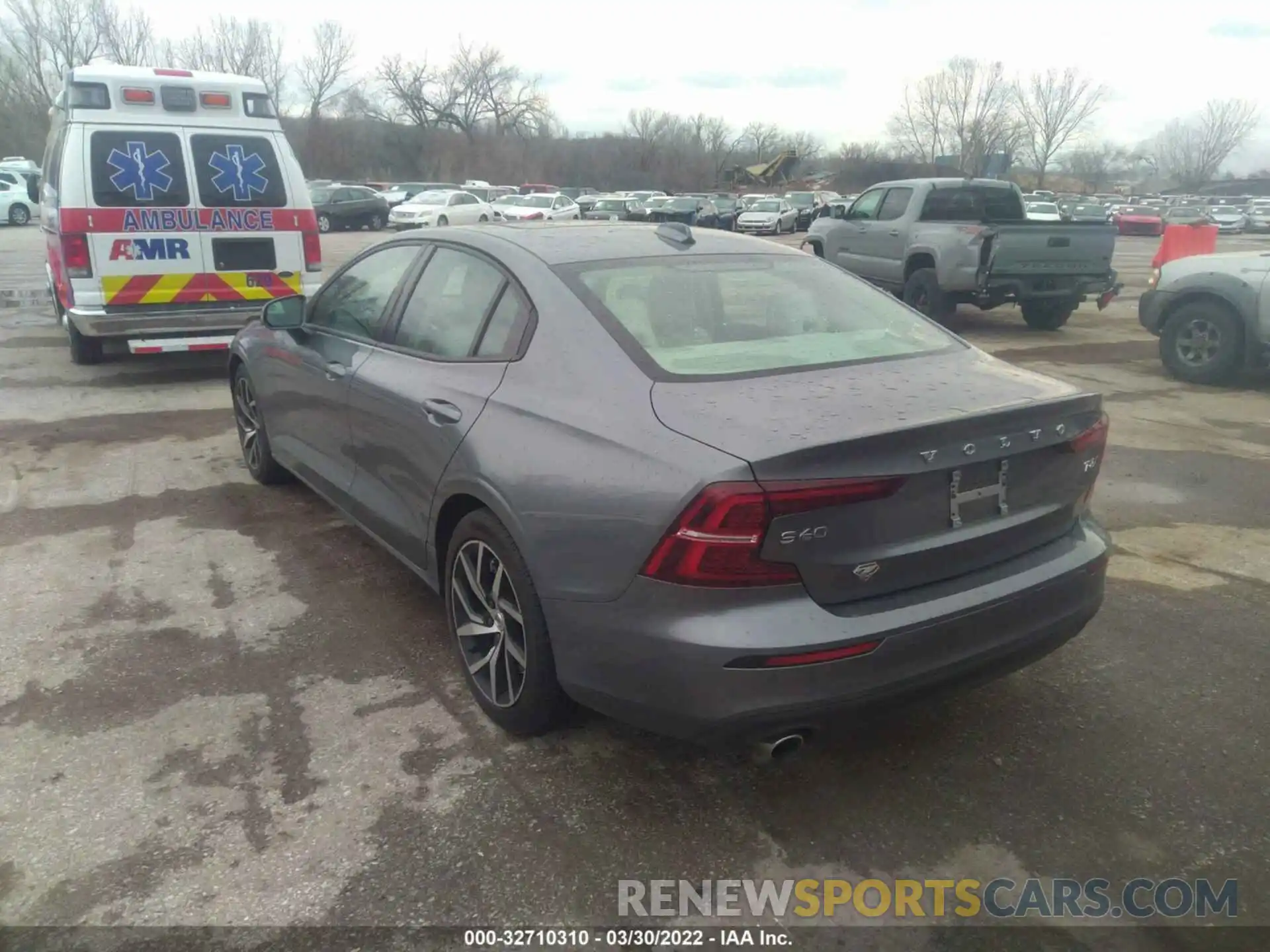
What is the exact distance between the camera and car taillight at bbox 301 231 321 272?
869cm

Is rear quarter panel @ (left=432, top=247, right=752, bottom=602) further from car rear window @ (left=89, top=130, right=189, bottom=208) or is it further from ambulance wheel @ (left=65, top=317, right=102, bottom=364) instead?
ambulance wheel @ (left=65, top=317, right=102, bottom=364)

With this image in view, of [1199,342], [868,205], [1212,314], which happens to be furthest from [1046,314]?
[1212,314]

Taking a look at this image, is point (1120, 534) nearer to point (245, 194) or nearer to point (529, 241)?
point (529, 241)

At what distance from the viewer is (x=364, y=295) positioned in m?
4.28

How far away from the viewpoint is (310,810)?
281 cm

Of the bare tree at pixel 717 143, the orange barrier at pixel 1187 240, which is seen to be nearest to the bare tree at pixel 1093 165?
the bare tree at pixel 717 143

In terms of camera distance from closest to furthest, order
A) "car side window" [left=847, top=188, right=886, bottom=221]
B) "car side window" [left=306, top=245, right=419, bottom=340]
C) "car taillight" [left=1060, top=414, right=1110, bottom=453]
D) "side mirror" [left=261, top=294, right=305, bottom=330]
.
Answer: "car taillight" [left=1060, top=414, right=1110, bottom=453], "car side window" [left=306, top=245, right=419, bottom=340], "side mirror" [left=261, top=294, right=305, bottom=330], "car side window" [left=847, top=188, right=886, bottom=221]

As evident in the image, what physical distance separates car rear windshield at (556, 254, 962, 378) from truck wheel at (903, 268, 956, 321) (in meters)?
8.34

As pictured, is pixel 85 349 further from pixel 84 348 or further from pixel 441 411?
pixel 441 411

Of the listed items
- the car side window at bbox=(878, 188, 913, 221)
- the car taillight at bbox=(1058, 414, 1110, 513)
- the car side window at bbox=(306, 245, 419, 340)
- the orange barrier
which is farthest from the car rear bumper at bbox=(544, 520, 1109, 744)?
the orange barrier

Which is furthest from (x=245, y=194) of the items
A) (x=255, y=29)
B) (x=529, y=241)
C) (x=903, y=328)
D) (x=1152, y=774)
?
(x=255, y=29)

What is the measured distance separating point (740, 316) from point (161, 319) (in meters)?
6.42

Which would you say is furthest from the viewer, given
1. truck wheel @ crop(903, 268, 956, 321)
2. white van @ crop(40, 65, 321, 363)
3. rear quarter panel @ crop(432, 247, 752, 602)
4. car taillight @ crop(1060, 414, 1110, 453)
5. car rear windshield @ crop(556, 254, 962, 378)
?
truck wheel @ crop(903, 268, 956, 321)

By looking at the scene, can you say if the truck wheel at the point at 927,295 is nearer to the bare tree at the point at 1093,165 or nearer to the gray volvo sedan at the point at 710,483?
the gray volvo sedan at the point at 710,483
